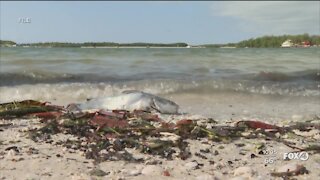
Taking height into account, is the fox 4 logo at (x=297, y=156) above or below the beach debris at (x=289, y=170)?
below

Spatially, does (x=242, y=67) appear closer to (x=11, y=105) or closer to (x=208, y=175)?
(x=11, y=105)

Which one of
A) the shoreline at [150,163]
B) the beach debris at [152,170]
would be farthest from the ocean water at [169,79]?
the beach debris at [152,170]

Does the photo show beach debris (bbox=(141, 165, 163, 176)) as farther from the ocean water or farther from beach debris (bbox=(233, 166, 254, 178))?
the ocean water

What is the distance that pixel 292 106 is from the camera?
289 inches

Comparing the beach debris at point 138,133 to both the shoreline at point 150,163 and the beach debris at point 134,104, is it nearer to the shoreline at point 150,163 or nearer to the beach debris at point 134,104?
the shoreline at point 150,163

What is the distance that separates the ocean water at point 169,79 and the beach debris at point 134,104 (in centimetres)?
115

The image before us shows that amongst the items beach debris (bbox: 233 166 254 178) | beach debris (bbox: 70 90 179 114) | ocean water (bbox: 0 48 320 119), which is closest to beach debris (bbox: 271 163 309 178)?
beach debris (bbox: 233 166 254 178)

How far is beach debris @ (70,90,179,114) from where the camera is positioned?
18.4 ft

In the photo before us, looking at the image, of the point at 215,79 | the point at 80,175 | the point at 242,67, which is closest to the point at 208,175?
the point at 80,175

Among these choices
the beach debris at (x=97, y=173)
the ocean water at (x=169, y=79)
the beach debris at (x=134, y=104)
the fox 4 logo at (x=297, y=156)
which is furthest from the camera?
the ocean water at (x=169, y=79)

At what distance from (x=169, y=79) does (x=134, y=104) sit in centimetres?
446

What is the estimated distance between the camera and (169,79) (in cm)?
1005

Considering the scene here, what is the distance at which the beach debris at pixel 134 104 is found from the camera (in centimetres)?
560

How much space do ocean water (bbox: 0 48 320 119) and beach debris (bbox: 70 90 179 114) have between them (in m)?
1.15
